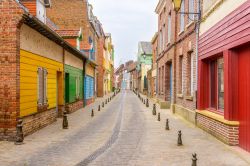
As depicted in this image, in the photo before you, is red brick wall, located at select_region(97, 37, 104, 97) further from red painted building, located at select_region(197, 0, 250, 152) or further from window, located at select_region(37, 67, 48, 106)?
red painted building, located at select_region(197, 0, 250, 152)

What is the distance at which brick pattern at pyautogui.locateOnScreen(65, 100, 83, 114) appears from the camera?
2116 cm

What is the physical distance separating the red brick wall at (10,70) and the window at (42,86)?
2966 mm

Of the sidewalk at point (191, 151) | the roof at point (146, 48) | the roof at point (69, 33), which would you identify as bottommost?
the sidewalk at point (191, 151)

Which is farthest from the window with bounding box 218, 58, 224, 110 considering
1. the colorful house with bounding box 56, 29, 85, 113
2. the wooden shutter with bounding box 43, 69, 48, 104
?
the colorful house with bounding box 56, 29, 85, 113

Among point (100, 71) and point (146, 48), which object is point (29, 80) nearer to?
point (100, 71)

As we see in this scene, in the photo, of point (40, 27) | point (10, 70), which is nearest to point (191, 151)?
point (10, 70)

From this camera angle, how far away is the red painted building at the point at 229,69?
31.7 ft

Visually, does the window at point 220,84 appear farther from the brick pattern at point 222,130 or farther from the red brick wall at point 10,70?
the red brick wall at point 10,70

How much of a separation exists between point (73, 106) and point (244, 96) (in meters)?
14.6

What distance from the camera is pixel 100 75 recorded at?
48.0m

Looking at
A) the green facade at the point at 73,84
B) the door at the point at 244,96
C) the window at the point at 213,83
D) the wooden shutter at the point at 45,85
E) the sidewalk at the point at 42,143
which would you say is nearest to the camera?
the sidewalk at the point at 42,143

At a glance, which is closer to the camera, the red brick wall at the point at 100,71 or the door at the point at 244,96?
the door at the point at 244,96

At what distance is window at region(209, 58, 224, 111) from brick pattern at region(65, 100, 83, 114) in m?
10.0

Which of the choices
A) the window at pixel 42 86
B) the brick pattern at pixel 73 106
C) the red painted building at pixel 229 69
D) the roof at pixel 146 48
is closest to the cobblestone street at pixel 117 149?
the red painted building at pixel 229 69
